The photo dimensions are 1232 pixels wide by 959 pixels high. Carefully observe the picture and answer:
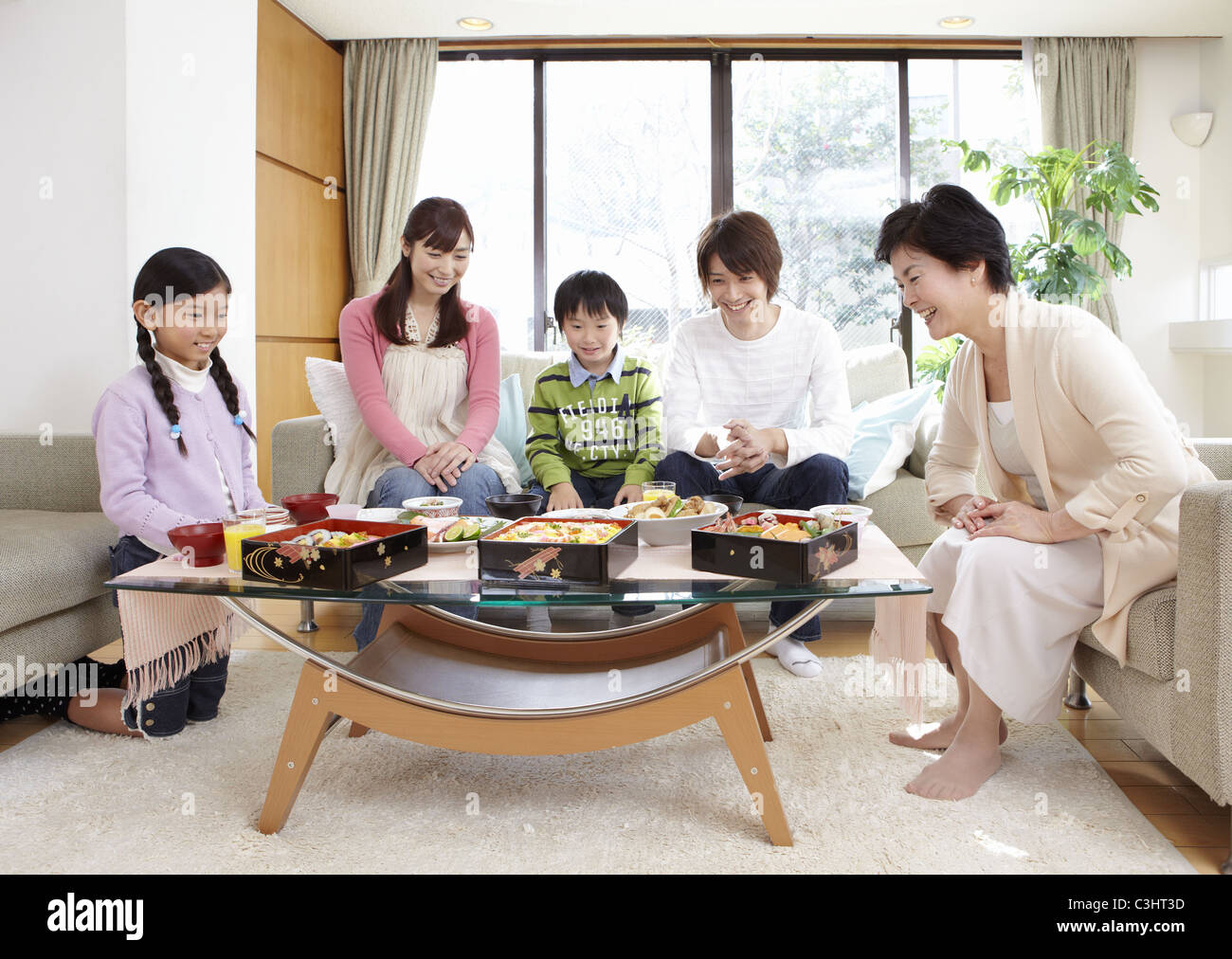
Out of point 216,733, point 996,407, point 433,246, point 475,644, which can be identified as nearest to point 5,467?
point 216,733

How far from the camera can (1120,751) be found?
77.4 inches

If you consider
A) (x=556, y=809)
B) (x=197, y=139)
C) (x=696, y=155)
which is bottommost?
(x=556, y=809)

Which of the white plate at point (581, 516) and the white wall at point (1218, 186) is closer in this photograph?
the white plate at point (581, 516)

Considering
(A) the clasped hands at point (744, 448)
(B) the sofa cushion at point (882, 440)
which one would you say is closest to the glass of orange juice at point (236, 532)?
(A) the clasped hands at point (744, 448)

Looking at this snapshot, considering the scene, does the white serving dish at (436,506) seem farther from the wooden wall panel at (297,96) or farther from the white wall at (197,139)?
the wooden wall panel at (297,96)

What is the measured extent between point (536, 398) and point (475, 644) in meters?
0.95

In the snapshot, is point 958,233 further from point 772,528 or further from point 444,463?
point 444,463

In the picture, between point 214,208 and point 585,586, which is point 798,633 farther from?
point 214,208

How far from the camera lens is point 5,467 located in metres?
2.55

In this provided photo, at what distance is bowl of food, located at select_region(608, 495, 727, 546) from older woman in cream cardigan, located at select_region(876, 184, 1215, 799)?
51cm

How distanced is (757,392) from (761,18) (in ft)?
8.97

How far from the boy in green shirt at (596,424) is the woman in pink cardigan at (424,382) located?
14cm

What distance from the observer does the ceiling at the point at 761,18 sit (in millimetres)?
4391

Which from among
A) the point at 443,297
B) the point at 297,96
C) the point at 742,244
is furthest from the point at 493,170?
the point at 742,244
